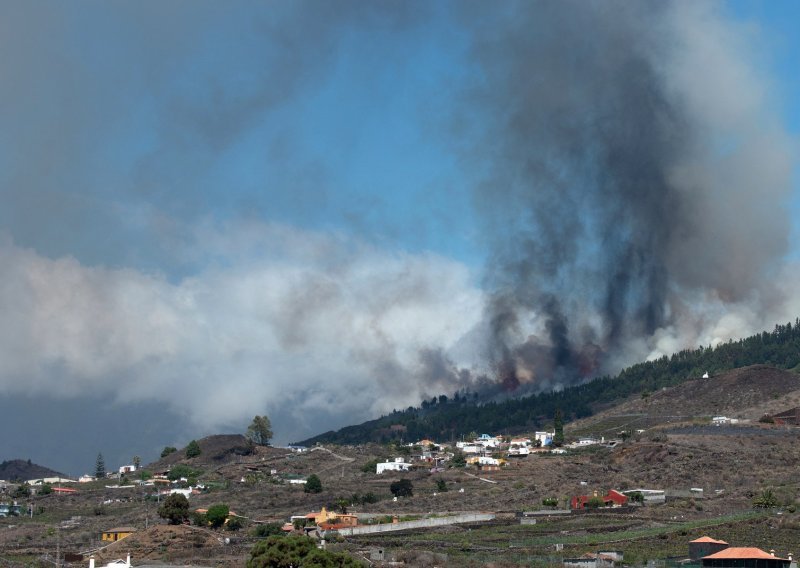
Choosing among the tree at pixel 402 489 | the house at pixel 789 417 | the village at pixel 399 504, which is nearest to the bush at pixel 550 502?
the village at pixel 399 504

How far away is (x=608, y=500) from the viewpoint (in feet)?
464

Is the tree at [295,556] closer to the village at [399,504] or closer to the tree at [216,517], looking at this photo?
the village at [399,504]

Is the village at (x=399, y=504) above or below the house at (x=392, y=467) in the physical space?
below

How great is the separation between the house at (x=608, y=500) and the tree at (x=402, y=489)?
2595cm

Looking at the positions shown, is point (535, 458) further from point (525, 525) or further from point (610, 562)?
point (610, 562)

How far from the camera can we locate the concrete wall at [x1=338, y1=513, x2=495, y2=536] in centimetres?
12744

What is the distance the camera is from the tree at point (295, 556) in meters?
81.4

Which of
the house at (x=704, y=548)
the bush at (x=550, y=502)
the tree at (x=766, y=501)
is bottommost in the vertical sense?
the house at (x=704, y=548)

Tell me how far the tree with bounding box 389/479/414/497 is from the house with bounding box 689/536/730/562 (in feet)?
215

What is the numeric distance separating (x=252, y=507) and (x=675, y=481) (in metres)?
54.6

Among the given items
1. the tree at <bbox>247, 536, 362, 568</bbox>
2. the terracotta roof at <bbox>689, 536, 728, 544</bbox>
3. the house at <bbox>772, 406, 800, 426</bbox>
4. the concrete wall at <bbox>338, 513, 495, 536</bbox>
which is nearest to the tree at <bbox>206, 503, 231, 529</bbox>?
the concrete wall at <bbox>338, 513, 495, 536</bbox>

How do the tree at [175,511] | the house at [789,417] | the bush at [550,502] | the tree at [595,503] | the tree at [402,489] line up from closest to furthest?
1. the tree at [175,511]
2. the tree at [595,503]
3. the bush at [550,502]
4. the tree at [402,489]
5. the house at [789,417]

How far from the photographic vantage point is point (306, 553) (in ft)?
278

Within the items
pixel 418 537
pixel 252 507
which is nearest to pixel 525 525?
pixel 418 537
